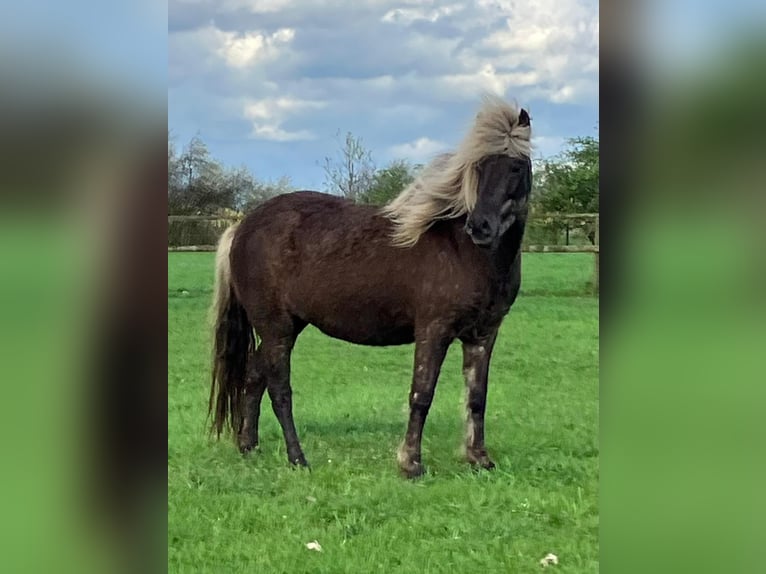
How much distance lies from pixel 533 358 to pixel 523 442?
29 cm

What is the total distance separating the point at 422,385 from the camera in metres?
2.36

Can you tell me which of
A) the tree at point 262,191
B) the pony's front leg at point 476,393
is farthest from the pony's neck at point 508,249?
the tree at point 262,191

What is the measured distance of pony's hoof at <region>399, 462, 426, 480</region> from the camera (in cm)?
226

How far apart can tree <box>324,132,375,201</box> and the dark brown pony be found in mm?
83

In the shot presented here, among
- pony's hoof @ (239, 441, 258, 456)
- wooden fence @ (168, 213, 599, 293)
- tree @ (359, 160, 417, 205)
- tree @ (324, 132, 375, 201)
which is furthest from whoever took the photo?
pony's hoof @ (239, 441, 258, 456)

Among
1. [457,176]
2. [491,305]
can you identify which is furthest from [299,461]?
[457,176]

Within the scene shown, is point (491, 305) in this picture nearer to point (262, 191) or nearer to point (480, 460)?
point (480, 460)

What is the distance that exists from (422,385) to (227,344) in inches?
31.8

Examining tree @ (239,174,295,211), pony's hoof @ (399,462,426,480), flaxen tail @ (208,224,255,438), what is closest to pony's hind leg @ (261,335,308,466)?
flaxen tail @ (208,224,255,438)

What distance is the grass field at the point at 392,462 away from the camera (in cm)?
184

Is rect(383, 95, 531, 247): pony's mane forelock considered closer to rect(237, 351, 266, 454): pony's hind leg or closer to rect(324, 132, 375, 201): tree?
rect(324, 132, 375, 201): tree
